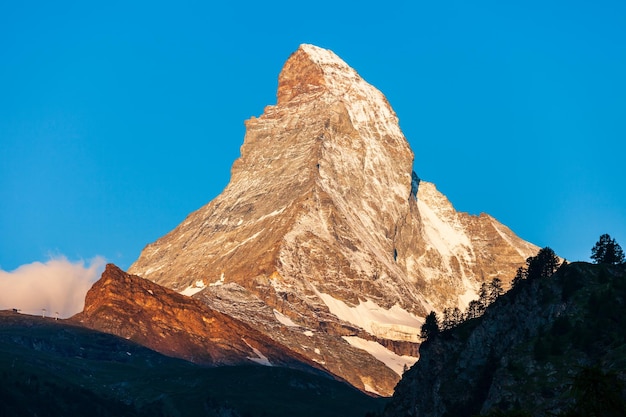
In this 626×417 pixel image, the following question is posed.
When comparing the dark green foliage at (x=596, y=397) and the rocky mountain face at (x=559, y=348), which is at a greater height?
the rocky mountain face at (x=559, y=348)

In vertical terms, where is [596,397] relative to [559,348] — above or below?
below

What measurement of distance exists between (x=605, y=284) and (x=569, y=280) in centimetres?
657

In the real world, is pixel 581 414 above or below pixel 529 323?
below

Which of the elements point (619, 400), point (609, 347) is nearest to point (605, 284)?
point (609, 347)

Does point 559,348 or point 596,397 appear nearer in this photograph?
point 596,397

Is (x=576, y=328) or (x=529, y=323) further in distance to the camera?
(x=529, y=323)

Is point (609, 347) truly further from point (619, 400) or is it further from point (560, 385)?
point (619, 400)

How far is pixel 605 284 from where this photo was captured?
194250 millimetres

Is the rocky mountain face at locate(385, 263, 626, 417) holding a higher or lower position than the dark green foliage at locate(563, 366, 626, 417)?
higher

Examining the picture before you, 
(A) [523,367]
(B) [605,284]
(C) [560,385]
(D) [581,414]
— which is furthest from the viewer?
(B) [605,284]

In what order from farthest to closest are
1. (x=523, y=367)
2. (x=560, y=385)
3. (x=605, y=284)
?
(x=605, y=284) < (x=523, y=367) < (x=560, y=385)

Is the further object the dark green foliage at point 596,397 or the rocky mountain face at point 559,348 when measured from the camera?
the rocky mountain face at point 559,348

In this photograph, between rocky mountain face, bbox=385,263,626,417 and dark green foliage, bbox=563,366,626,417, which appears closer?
dark green foliage, bbox=563,366,626,417

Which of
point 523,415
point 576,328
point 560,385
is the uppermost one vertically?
point 576,328
